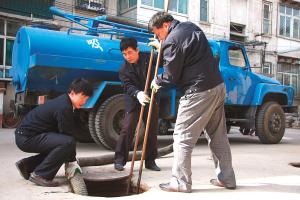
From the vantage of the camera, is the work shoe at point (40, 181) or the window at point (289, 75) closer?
the work shoe at point (40, 181)

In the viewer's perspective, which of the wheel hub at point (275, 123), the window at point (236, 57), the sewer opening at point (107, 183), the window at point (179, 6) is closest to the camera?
the sewer opening at point (107, 183)

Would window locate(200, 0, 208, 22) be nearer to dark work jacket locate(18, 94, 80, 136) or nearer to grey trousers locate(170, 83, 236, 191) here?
grey trousers locate(170, 83, 236, 191)

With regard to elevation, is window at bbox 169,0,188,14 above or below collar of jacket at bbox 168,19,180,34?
above

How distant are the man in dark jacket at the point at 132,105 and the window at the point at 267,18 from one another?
69.2 feet

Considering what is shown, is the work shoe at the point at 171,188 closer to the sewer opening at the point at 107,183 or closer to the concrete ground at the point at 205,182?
the concrete ground at the point at 205,182

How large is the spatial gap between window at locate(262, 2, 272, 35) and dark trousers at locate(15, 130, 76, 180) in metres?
22.5

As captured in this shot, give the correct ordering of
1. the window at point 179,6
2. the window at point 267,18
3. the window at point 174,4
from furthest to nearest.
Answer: the window at point 267,18
the window at point 179,6
the window at point 174,4

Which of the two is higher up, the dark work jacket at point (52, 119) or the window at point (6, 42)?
the window at point (6, 42)

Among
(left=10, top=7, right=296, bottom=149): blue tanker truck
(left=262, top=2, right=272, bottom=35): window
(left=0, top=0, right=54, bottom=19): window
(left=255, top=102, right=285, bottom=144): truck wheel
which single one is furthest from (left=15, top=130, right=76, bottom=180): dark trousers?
(left=262, top=2, right=272, bottom=35): window

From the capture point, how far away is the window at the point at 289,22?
2583cm

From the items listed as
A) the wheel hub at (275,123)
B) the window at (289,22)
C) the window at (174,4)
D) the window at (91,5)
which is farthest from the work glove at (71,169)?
the window at (289,22)

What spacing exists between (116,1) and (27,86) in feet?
40.8

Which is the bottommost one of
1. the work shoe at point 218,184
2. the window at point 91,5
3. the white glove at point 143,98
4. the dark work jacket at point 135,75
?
the work shoe at point 218,184

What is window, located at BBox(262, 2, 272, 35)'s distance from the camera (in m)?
24.9
